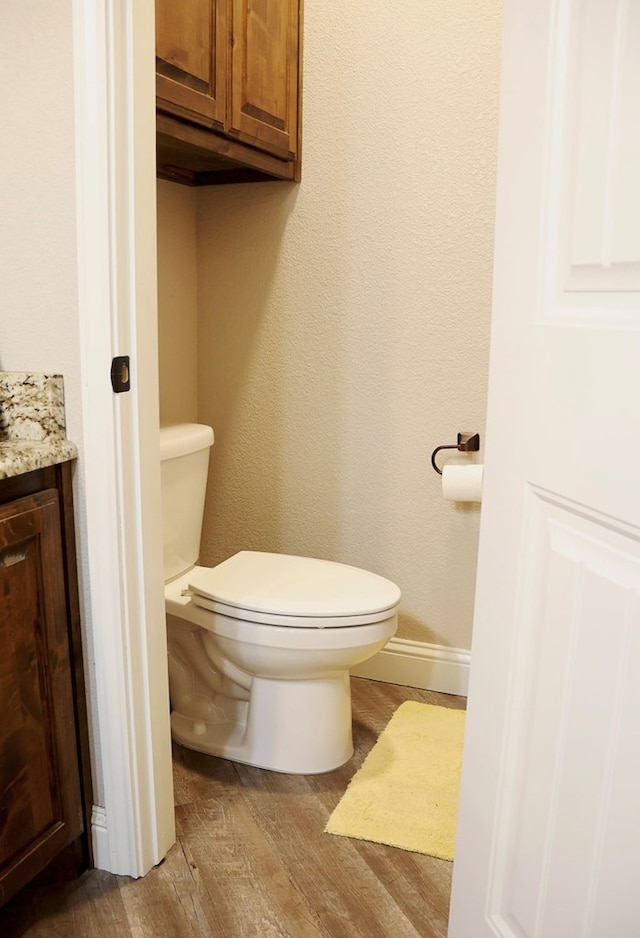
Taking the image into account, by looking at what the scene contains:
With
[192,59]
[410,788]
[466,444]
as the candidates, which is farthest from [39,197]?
[410,788]

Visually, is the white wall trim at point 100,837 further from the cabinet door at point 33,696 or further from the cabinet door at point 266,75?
the cabinet door at point 266,75

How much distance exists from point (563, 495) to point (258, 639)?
3.61 ft

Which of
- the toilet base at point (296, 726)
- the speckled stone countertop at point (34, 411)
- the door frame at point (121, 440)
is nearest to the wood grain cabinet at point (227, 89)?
the door frame at point (121, 440)

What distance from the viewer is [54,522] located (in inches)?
56.2

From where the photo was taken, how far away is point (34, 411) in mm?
1450

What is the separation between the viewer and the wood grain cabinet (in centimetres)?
173

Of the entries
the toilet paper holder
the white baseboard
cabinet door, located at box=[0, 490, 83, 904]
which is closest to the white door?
cabinet door, located at box=[0, 490, 83, 904]

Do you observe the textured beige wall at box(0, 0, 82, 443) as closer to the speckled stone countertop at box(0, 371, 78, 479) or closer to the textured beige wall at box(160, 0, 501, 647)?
the speckled stone countertop at box(0, 371, 78, 479)

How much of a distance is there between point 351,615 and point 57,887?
2.66 feet

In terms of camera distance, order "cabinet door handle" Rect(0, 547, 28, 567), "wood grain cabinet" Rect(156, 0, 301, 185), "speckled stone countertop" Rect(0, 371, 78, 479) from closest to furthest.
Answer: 1. "cabinet door handle" Rect(0, 547, 28, 567)
2. "speckled stone countertop" Rect(0, 371, 78, 479)
3. "wood grain cabinet" Rect(156, 0, 301, 185)

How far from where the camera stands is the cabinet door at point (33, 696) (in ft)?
4.43

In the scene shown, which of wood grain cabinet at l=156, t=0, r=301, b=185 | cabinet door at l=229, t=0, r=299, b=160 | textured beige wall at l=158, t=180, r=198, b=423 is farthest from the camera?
textured beige wall at l=158, t=180, r=198, b=423

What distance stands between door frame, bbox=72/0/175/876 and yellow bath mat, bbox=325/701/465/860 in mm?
452

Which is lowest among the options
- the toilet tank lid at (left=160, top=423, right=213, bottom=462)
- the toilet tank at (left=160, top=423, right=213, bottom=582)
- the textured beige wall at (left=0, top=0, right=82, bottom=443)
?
the toilet tank at (left=160, top=423, right=213, bottom=582)
